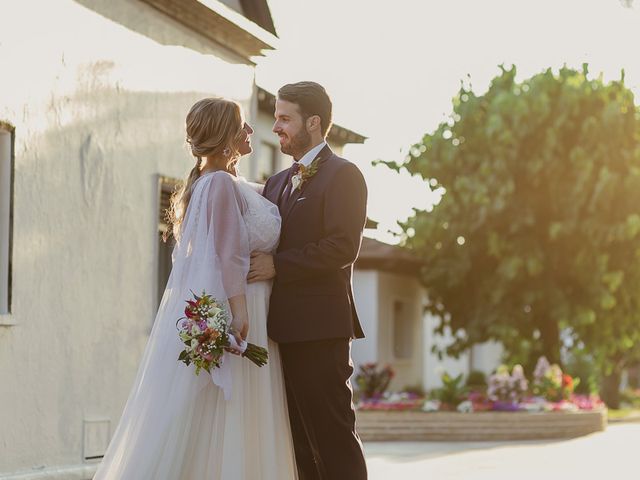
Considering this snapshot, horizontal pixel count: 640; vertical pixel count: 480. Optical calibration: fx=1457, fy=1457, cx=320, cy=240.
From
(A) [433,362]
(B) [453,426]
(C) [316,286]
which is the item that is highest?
Answer: (C) [316,286]

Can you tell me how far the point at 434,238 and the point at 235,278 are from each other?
3114 cm

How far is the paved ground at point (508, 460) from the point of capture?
14779 millimetres

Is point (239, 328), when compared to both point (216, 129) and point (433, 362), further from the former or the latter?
point (433, 362)

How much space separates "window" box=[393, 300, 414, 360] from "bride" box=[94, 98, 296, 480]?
33649 mm

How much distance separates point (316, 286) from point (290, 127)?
763mm

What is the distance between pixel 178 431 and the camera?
656cm

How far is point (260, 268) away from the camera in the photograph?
6.79 m

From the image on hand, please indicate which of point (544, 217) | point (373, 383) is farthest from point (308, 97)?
point (544, 217)

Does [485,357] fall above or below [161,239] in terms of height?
below

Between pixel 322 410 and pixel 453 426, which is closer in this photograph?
pixel 322 410

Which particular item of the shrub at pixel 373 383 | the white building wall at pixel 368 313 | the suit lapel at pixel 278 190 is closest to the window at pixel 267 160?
the shrub at pixel 373 383

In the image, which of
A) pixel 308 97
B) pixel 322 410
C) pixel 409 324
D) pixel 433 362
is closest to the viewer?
pixel 322 410

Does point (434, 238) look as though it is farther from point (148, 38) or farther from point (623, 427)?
point (148, 38)

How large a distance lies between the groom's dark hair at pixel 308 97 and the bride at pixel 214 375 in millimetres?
265
